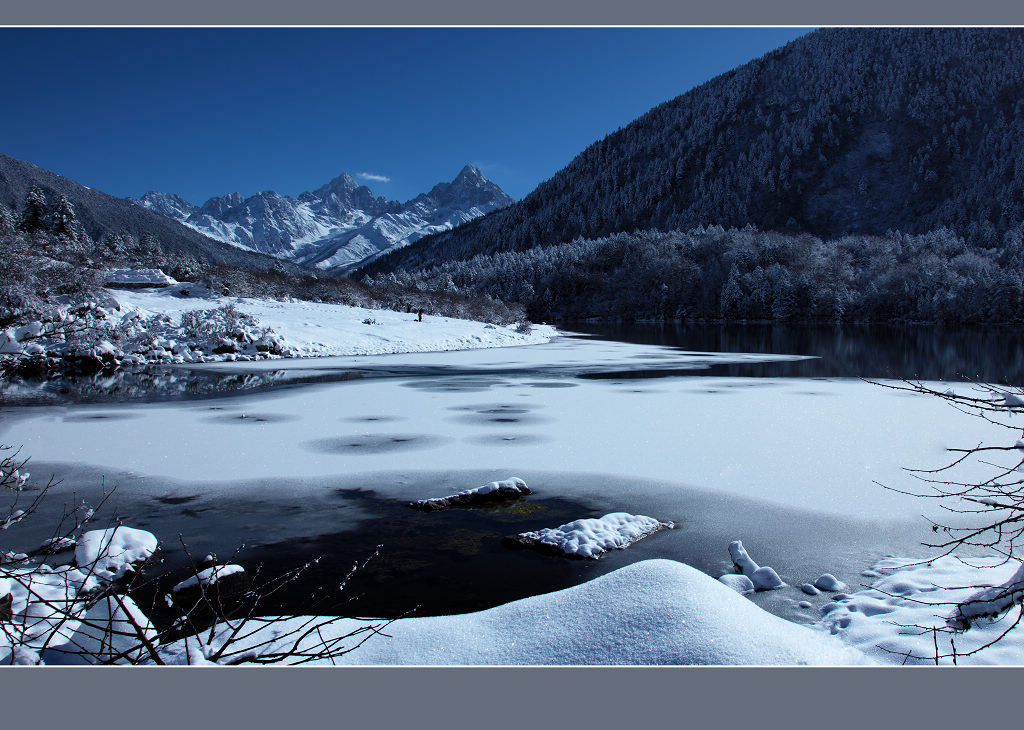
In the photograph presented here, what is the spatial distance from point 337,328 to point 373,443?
967 inches

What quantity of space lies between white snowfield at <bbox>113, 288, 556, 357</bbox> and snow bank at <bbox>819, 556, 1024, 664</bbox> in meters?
26.6

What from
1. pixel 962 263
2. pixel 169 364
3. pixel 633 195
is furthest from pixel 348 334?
pixel 633 195

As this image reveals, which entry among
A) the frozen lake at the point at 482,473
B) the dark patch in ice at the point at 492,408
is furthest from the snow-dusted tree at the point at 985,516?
the dark patch in ice at the point at 492,408

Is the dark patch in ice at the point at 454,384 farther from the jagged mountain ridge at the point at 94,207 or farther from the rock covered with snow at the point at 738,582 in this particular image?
the jagged mountain ridge at the point at 94,207

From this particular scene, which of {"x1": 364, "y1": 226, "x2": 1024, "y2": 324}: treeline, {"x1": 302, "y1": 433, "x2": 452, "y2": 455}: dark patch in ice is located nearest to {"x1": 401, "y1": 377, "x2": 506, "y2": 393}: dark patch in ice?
{"x1": 302, "y1": 433, "x2": 452, "y2": 455}: dark patch in ice

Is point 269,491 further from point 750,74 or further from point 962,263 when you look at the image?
point 750,74

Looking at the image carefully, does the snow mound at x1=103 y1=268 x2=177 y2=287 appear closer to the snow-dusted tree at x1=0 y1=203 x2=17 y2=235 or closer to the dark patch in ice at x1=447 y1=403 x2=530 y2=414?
the snow-dusted tree at x1=0 y1=203 x2=17 y2=235

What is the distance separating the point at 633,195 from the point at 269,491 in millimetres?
197104

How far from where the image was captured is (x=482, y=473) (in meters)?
8.12

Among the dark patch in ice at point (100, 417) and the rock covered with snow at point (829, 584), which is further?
the dark patch in ice at point (100, 417)

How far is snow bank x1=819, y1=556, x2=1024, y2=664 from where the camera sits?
11.5 ft

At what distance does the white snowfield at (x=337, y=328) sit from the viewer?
2967 cm

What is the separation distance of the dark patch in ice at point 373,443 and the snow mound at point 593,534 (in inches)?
162

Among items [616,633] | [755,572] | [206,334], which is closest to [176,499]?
[616,633]
